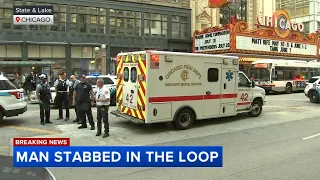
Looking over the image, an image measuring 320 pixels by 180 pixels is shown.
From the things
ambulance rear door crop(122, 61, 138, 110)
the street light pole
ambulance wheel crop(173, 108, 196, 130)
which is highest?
the street light pole

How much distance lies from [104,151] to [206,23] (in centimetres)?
3249

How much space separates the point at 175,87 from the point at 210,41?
22998 mm

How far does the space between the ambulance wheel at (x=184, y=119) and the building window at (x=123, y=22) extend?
19.8 meters

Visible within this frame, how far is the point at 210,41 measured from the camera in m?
31.9

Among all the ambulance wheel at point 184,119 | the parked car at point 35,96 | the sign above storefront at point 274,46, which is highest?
the sign above storefront at point 274,46

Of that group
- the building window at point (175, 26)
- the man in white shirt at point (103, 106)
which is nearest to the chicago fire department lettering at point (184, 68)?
the man in white shirt at point (103, 106)

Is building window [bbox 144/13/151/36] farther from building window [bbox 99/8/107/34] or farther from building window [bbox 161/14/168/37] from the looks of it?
building window [bbox 99/8/107/34]

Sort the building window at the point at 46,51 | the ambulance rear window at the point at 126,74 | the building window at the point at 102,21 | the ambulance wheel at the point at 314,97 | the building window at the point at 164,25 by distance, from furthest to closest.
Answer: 1. the building window at the point at 164,25
2. the building window at the point at 102,21
3. the building window at the point at 46,51
4. the ambulance wheel at the point at 314,97
5. the ambulance rear window at the point at 126,74

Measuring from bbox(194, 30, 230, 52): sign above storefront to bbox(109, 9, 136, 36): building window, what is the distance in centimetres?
618

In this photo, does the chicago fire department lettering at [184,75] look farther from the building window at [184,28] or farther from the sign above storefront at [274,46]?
the building window at [184,28]

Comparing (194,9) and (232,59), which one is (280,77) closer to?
(194,9)

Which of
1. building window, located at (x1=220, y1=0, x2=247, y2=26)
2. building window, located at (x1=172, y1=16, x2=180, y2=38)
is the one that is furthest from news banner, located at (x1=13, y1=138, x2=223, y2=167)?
building window, located at (x1=220, y1=0, x2=247, y2=26)

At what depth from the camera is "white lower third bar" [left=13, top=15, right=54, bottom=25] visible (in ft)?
69.6

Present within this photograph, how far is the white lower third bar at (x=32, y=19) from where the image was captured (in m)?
21.2
